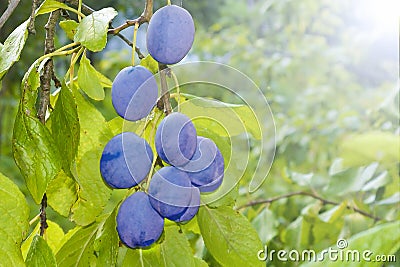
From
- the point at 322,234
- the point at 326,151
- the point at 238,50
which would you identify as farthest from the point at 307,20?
the point at 322,234

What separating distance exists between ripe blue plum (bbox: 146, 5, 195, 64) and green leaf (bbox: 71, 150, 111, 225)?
114 mm

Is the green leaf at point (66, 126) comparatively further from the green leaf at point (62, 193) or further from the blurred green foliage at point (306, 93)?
the blurred green foliage at point (306, 93)

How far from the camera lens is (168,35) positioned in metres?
0.42

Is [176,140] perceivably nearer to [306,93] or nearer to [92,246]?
Result: [92,246]

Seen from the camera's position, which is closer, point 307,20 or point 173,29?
point 173,29

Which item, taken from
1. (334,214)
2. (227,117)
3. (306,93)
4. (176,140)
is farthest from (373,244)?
(306,93)

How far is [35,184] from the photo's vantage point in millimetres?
422

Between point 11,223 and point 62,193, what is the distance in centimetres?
9

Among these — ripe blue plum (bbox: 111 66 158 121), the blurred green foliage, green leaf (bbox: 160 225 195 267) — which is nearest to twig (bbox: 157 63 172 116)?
ripe blue plum (bbox: 111 66 158 121)

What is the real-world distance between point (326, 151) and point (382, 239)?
1.76m

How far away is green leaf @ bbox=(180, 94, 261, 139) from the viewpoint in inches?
19.9

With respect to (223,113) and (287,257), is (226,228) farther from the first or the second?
(287,257)

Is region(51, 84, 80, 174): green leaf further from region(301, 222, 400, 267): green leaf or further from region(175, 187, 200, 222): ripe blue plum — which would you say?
region(301, 222, 400, 267): green leaf

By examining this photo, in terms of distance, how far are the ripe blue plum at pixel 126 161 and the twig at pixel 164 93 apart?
0.03 meters
